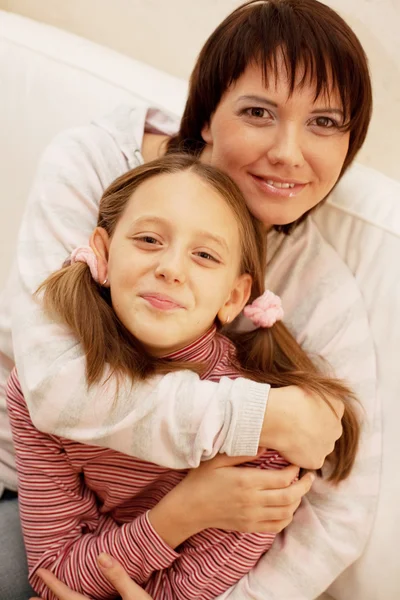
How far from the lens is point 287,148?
124 cm

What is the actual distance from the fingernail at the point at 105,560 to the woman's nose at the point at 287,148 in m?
0.68

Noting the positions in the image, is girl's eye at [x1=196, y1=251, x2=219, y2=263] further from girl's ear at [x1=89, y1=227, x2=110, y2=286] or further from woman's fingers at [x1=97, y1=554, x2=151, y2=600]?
woman's fingers at [x1=97, y1=554, x2=151, y2=600]

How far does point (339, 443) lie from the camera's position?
4.24 ft

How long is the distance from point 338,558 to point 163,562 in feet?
0.95

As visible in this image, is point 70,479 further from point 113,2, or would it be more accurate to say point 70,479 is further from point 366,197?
point 113,2

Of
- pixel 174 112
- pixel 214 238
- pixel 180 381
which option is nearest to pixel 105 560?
pixel 180 381

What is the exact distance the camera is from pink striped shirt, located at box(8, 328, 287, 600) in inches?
47.6

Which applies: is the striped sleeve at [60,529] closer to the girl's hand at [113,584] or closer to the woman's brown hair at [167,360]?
the girl's hand at [113,584]

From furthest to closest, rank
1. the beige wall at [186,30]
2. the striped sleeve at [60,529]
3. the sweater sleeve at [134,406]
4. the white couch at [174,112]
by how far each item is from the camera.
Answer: the beige wall at [186,30] → the white couch at [174,112] → the striped sleeve at [60,529] → the sweater sleeve at [134,406]

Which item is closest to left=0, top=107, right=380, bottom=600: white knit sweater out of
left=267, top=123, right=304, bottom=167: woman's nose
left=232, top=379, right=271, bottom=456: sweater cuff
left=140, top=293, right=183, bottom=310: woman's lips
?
left=232, top=379, right=271, bottom=456: sweater cuff

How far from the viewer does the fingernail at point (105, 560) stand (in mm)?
1179

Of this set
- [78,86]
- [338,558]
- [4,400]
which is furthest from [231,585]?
[78,86]

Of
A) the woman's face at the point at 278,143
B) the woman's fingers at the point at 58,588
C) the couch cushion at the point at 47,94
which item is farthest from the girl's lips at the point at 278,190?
the woman's fingers at the point at 58,588

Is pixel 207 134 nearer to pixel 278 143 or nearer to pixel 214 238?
pixel 278 143
